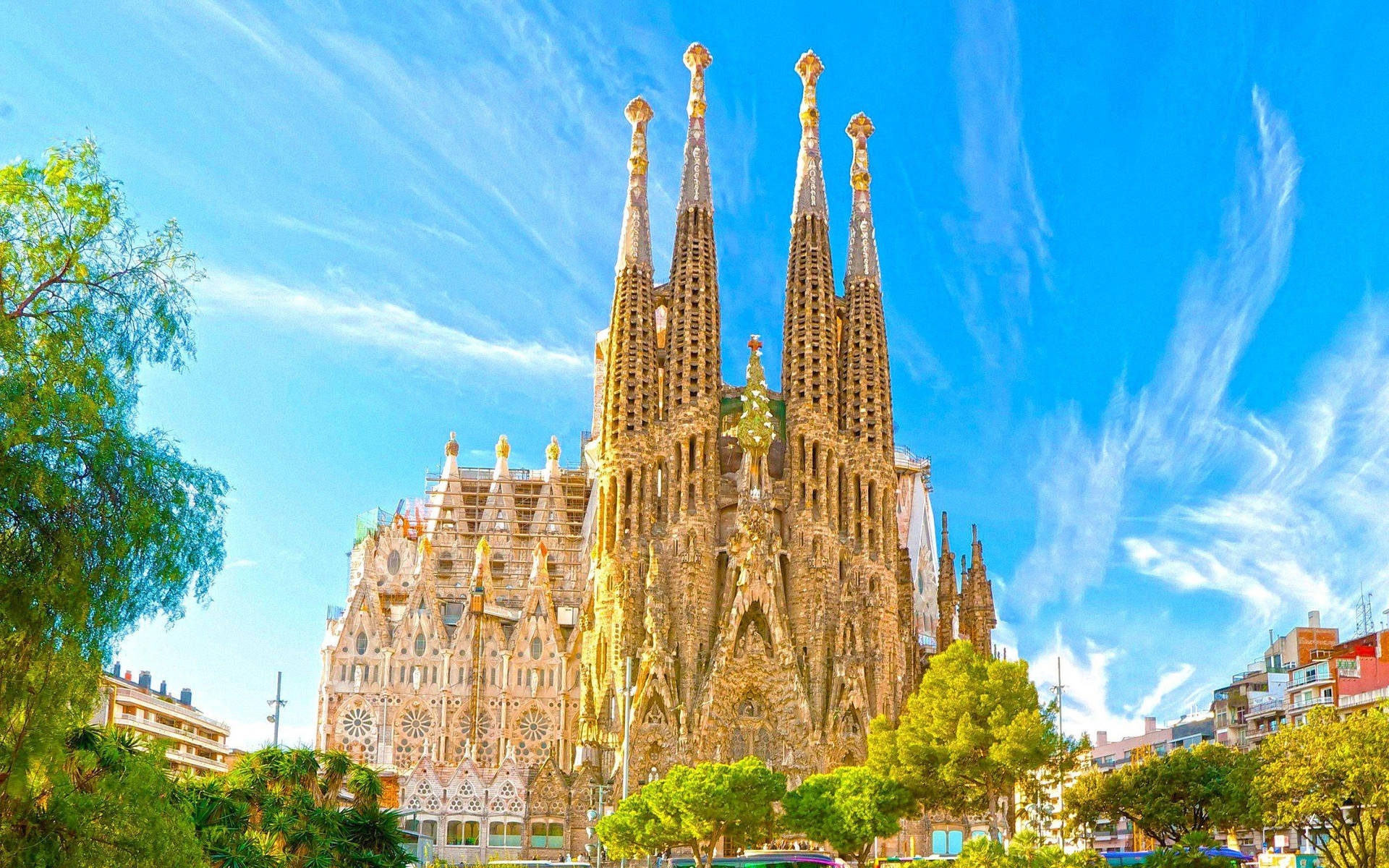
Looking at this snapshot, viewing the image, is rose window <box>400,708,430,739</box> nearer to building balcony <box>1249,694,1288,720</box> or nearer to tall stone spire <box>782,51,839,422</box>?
tall stone spire <box>782,51,839,422</box>

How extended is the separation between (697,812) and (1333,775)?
18.2 metres

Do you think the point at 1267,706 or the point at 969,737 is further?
the point at 1267,706

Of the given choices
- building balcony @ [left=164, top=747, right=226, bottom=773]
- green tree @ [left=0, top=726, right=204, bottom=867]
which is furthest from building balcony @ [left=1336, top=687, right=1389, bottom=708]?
building balcony @ [left=164, top=747, right=226, bottom=773]

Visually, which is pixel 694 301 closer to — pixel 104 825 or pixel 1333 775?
pixel 1333 775

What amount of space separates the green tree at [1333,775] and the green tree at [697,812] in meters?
15.0

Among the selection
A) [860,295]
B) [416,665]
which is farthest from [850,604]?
[416,665]

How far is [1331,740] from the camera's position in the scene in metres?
36.8

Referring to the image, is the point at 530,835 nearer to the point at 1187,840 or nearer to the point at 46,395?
the point at 1187,840

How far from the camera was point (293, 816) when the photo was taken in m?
27.3

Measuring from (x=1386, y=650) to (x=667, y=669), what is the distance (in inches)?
1303

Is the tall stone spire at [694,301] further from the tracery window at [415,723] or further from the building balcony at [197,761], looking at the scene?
the building balcony at [197,761]

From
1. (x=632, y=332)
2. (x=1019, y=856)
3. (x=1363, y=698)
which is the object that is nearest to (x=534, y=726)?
(x=632, y=332)

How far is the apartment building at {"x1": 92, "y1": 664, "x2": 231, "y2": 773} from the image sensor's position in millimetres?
75312

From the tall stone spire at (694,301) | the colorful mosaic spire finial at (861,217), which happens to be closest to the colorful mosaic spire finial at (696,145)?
the tall stone spire at (694,301)
